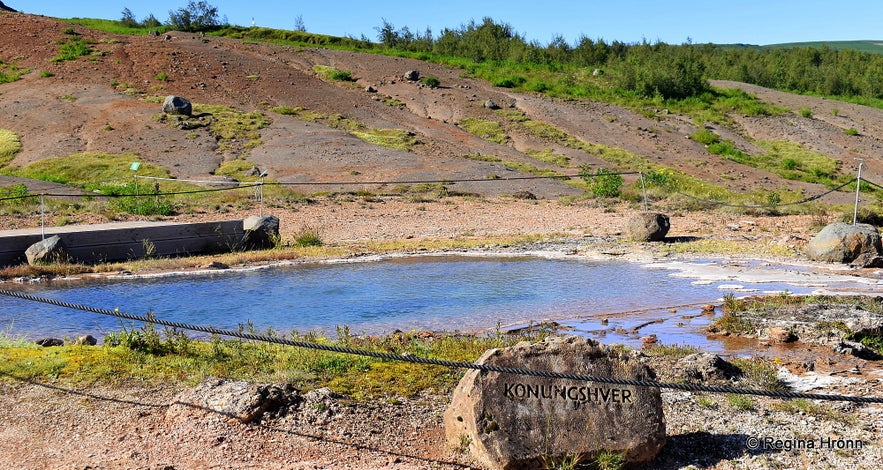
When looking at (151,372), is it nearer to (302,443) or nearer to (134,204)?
(302,443)

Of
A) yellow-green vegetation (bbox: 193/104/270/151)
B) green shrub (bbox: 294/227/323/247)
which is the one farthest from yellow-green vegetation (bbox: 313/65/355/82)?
green shrub (bbox: 294/227/323/247)

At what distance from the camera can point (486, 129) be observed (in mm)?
45812

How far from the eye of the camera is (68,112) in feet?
135

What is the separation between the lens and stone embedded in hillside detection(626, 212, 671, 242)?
18.2 meters

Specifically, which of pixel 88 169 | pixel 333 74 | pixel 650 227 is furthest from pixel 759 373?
pixel 333 74

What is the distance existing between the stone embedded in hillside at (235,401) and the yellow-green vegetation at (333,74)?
47.5 m

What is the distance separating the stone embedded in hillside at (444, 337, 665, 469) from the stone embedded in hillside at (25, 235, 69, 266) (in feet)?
38.9

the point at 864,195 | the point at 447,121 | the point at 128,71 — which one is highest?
the point at 128,71

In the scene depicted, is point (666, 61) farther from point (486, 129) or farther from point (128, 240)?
point (128, 240)

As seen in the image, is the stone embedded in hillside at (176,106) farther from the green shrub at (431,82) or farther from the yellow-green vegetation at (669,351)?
Result: the yellow-green vegetation at (669,351)

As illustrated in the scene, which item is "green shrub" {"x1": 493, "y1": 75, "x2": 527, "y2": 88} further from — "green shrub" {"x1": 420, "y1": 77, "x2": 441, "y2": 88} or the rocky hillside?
"green shrub" {"x1": 420, "y1": 77, "x2": 441, "y2": 88}

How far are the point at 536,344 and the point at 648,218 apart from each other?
42.9 ft

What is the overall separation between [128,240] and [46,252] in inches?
70.6

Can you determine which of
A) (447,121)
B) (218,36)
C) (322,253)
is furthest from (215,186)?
(218,36)
